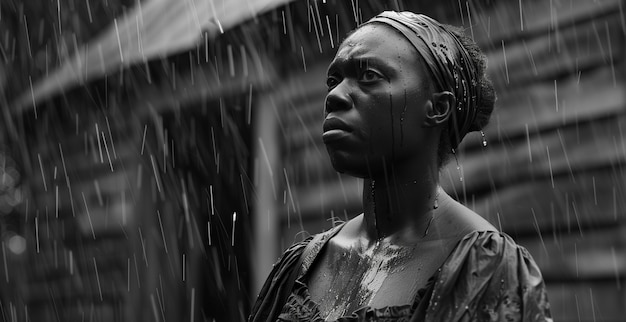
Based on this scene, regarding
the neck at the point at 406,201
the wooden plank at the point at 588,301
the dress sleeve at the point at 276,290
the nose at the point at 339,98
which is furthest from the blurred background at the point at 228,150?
the nose at the point at 339,98

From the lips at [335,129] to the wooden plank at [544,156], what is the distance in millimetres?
1846

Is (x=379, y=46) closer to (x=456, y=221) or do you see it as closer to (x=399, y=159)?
(x=399, y=159)

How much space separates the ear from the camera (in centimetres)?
222

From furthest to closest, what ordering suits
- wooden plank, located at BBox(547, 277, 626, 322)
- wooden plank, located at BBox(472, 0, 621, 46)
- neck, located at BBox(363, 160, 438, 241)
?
1. wooden plank, located at BBox(472, 0, 621, 46)
2. wooden plank, located at BBox(547, 277, 626, 322)
3. neck, located at BBox(363, 160, 438, 241)

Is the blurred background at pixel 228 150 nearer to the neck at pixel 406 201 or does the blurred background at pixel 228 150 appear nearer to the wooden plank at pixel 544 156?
the wooden plank at pixel 544 156

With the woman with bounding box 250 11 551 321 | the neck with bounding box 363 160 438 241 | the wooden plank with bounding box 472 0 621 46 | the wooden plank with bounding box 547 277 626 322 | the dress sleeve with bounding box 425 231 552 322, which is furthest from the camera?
the wooden plank with bounding box 472 0 621 46

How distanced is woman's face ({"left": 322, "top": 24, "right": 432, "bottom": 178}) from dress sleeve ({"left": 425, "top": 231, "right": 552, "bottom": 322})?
318mm

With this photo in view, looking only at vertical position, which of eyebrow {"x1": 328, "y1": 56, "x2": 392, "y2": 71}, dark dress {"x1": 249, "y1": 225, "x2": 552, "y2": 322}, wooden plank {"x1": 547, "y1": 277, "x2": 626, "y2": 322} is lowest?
wooden plank {"x1": 547, "y1": 277, "x2": 626, "y2": 322}

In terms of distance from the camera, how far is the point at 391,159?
2234 millimetres

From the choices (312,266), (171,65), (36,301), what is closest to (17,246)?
(36,301)

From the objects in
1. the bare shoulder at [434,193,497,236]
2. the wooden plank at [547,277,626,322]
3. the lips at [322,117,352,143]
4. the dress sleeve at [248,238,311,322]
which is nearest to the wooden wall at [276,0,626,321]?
the wooden plank at [547,277,626,322]

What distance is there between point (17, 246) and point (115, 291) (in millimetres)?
→ 3758

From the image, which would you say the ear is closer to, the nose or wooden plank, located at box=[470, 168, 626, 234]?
the nose

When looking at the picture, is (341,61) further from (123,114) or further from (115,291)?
(115,291)
